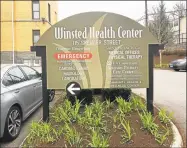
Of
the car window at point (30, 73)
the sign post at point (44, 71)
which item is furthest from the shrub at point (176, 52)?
the sign post at point (44, 71)

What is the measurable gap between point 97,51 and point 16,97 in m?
1.83

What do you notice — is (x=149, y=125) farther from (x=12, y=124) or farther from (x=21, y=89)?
(x=21, y=89)

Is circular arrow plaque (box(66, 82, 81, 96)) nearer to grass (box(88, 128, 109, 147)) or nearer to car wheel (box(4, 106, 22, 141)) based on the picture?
car wheel (box(4, 106, 22, 141))

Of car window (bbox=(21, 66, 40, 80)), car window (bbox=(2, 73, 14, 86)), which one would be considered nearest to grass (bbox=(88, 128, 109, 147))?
car window (bbox=(2, 73, 14, 86))

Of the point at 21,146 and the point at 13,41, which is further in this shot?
the point at 13,41

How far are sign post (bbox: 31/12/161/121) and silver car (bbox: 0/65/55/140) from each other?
0.51 meters

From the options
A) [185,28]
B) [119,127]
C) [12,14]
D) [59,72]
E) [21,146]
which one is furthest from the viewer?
[185,28]

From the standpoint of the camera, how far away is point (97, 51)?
5375 mm

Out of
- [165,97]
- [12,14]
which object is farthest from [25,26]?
[165,97]

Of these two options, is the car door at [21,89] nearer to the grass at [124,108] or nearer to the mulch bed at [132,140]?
the mulch bed at [132,140]

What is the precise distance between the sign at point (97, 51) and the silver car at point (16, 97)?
2.23 ft

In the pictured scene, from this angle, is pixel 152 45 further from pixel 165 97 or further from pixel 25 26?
pixel 25 26

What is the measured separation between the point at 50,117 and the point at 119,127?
1.56 m

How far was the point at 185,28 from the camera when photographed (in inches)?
1807
